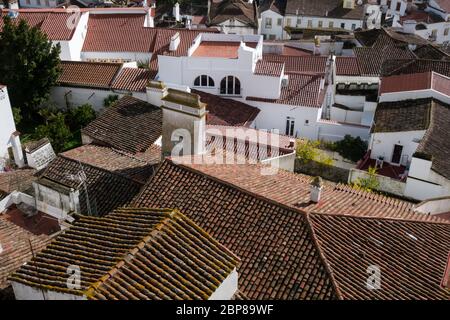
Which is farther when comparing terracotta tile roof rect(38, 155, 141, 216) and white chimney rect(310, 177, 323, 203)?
terracotta tile roof rect(38, 155, 141, 216)

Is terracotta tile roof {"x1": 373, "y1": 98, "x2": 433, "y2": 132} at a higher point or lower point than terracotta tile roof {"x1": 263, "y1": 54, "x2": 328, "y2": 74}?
lower

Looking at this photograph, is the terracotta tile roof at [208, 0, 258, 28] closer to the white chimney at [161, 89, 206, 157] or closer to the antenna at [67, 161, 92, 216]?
the antenna at [67, 161, 92, 216]

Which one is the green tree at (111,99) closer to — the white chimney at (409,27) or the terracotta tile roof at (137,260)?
the terracotta tile roof at (137,260)

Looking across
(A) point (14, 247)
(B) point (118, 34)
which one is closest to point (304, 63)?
(B) point (118, 34)

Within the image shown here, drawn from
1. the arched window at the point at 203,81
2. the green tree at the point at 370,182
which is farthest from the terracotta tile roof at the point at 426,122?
the arched window at the point at 203,81

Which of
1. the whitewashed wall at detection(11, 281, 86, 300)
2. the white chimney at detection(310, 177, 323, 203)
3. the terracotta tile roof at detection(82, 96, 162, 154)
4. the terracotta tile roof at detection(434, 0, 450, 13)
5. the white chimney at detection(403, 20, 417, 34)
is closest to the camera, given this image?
the whitewashed wall at detection(11, 281, 86, 300)

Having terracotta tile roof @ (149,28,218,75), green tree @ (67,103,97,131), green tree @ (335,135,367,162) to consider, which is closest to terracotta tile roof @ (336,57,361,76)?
green tree @ (335,135,367,162)

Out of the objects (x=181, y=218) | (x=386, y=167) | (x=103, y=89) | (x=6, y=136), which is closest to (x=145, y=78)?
(x=103, y=89)
